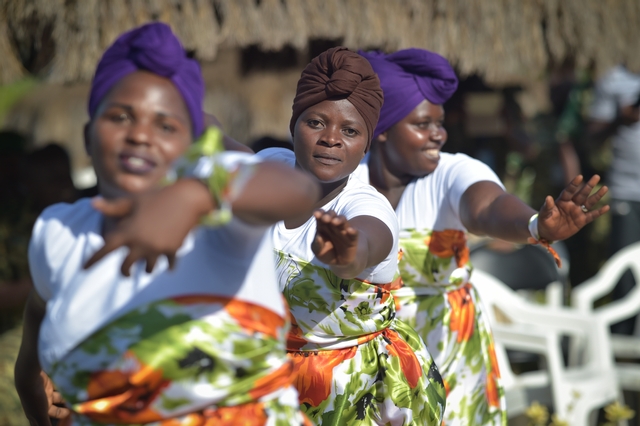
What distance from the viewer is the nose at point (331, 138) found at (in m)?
2.34

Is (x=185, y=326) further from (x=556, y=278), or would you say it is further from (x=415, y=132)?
(x=556, y=278)

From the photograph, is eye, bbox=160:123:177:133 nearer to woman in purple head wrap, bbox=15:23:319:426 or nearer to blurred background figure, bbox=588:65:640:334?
woman in purple head wrap, bbox=15:23:319:426

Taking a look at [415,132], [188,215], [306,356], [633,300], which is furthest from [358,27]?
[188,215]

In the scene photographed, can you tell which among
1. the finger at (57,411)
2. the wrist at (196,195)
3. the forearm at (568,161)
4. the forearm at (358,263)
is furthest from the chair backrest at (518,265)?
the wrist at (196,195)

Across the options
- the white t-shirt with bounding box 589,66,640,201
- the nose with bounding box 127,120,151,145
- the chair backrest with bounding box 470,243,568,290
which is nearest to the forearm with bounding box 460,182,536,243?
the nose with bounding box 127,120,151,145

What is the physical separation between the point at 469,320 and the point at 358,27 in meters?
2.39

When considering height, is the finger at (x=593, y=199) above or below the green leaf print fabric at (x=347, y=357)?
Answer: above

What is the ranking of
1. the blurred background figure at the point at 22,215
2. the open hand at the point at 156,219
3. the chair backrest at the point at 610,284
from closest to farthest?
1. the open hand at the point at 156,219
2. the blurred background figure at the point at 22,215
3. the chair backrest at the point at 610,284

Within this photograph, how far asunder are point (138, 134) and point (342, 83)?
3.13 feet

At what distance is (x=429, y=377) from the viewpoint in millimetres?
2426

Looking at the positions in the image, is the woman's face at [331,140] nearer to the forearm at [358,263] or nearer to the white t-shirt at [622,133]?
the forearm at [358,263]

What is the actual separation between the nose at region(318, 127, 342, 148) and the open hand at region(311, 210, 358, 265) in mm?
590

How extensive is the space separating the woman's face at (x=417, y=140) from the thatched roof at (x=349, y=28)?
5.90 ft

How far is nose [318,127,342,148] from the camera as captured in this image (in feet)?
7.67
